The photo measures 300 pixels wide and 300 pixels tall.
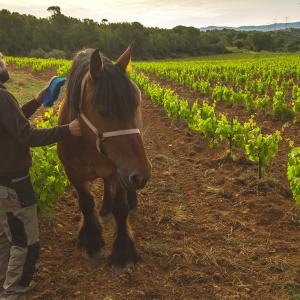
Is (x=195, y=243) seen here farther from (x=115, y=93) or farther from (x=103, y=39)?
(x=103, y=39)

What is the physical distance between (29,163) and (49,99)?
1.09m

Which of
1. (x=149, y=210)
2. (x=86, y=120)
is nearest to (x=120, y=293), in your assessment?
(x=86, y=120)

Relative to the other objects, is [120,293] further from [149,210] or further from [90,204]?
[149,210]

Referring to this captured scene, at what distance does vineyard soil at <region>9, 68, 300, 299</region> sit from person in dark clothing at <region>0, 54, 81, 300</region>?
1.19 feet

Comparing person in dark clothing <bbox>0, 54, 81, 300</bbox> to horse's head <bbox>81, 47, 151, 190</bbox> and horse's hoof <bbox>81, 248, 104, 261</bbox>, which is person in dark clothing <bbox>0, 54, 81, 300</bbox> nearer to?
horse's head <bbox>81, 47, 151, 190</bbox>

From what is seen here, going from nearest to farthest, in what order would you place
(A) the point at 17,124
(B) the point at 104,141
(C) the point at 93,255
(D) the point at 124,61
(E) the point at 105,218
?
(A) the point at 17,124
(B) the point at 104,141
(D) the point at 124,61
(C) the point at 93,255
(E) the point at 105,218

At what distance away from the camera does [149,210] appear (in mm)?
5449

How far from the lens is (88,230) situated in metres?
4.23

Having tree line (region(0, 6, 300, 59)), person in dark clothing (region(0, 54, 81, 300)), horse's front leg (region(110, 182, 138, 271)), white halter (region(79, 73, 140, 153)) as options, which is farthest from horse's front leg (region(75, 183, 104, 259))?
tree line (region(0, 6, 300, 59))

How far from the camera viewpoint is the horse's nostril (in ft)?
9.91


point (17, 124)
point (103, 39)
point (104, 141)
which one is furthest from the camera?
point (103, 39)

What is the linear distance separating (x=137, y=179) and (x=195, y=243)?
1765mm

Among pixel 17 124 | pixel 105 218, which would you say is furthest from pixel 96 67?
pixel 105 218

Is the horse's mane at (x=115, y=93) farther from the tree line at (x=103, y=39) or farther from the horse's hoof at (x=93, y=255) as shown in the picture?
the tree line at (x=103, y=39)
